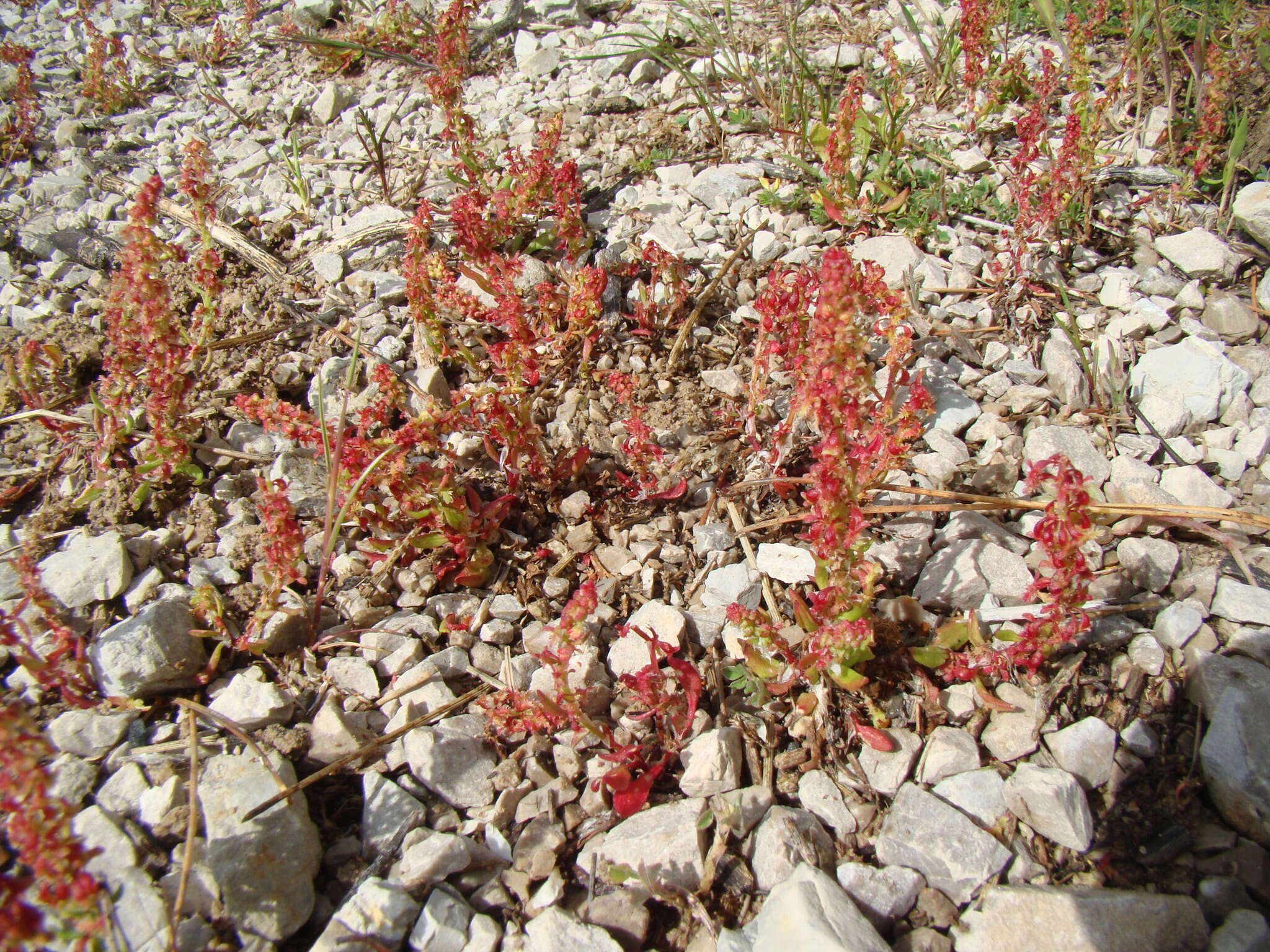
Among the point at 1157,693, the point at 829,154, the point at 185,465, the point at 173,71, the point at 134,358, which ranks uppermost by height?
the point at 173,71

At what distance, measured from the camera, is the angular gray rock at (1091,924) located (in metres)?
1.92

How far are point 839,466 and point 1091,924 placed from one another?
4.30ft

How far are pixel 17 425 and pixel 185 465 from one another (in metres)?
1.01

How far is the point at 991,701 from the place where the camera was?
7.73ft

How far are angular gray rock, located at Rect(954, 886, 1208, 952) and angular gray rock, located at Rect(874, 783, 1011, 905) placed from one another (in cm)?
12

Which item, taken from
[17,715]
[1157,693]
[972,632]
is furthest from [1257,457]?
[17,715]

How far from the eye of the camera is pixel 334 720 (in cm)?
254

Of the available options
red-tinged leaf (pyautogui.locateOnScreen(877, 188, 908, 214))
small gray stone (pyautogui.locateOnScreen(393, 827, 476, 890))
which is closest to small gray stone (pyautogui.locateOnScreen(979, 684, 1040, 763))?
small gray stone (pyautogui.locateOnScreen(393, 827, 476, 890))

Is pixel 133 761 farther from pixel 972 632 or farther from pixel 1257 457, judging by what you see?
pixel 1257 457

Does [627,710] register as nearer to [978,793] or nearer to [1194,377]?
[978,793]

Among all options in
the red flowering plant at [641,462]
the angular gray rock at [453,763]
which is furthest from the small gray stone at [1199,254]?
the angular gray rock at [453,763]

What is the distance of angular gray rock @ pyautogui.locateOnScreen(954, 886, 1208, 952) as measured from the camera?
6.29 ft

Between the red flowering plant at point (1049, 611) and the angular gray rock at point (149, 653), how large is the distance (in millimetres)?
2482

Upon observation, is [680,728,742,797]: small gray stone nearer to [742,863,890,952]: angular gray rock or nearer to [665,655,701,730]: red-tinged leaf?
[665,655,701,730]: red-tinged leaf
